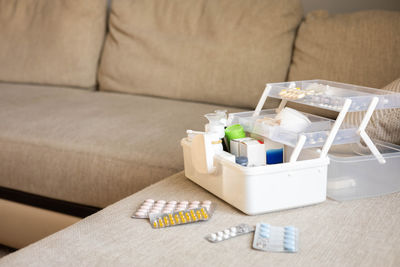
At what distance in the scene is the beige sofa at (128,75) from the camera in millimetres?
1430

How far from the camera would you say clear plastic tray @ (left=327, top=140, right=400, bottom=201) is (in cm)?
92

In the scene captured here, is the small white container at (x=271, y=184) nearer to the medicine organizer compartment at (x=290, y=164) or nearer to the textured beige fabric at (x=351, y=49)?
the medicine organizer compartment at (x=290, y=164)

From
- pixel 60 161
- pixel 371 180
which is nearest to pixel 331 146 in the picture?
pixel 371 180

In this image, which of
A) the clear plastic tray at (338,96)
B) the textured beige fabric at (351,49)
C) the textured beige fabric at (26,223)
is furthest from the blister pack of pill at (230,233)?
the textured beige fabric at (351,49)

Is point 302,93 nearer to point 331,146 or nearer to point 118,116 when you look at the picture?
point 331,146

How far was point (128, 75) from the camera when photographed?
6.62ft

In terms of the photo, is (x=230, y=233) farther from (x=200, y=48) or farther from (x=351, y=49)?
(x=200, y=48)

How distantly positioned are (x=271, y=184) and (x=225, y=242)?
0.14 metres

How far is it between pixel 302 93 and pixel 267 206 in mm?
248

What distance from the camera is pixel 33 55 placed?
223 cm

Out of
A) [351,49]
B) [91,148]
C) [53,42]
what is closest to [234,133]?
[91,148]

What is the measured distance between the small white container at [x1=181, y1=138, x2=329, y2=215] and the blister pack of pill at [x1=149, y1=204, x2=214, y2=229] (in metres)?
0.06

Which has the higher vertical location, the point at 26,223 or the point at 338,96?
the point at 338,96

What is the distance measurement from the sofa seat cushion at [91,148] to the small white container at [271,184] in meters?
0.40
